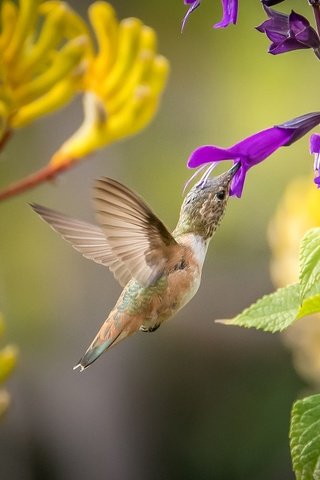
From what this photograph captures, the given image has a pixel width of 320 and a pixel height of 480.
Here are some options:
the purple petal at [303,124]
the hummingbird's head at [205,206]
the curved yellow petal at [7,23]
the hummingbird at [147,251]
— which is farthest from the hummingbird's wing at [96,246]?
the purple petal at [303,124]

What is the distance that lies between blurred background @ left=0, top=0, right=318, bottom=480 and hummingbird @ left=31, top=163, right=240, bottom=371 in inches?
102

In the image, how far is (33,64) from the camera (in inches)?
49.6

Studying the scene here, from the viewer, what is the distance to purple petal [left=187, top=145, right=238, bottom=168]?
1.15 meters

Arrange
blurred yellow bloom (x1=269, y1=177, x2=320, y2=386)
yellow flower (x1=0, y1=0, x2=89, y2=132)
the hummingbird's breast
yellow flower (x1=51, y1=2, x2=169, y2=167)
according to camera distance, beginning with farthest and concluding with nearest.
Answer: blurred yellow bloom (x1=269, y1=177, x2=320, y2=386) → the hummingbird's breast → yellow flower (x1=51, y1=2, x2=169, y2=167) → yellow flower (x1=0, y1=0, x2=89, y2=132)

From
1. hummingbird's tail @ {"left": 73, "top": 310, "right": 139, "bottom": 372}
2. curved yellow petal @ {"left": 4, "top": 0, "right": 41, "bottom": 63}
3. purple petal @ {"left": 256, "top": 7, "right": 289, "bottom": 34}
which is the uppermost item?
curved yellow petal @ {"left": 4, "top": 0, "right": 41, "bottom": 63}

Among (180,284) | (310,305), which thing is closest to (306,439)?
(310,305)

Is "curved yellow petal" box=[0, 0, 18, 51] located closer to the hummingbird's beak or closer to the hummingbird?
the hummingbird

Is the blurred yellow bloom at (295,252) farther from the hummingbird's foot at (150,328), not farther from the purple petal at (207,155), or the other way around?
the purple petal at (207,155)

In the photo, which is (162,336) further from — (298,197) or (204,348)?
(298,197)

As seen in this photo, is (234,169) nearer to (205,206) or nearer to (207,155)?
(207,155)

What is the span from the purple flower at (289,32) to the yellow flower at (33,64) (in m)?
0.33

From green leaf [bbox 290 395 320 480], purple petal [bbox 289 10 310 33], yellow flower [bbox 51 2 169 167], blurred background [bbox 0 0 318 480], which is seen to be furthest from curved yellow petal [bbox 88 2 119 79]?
blurred background [bbox 0 0 318 480]

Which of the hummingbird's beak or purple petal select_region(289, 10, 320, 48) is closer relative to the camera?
purple petal select_region(289, 10, 320, 48)

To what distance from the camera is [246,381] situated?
4.29m
